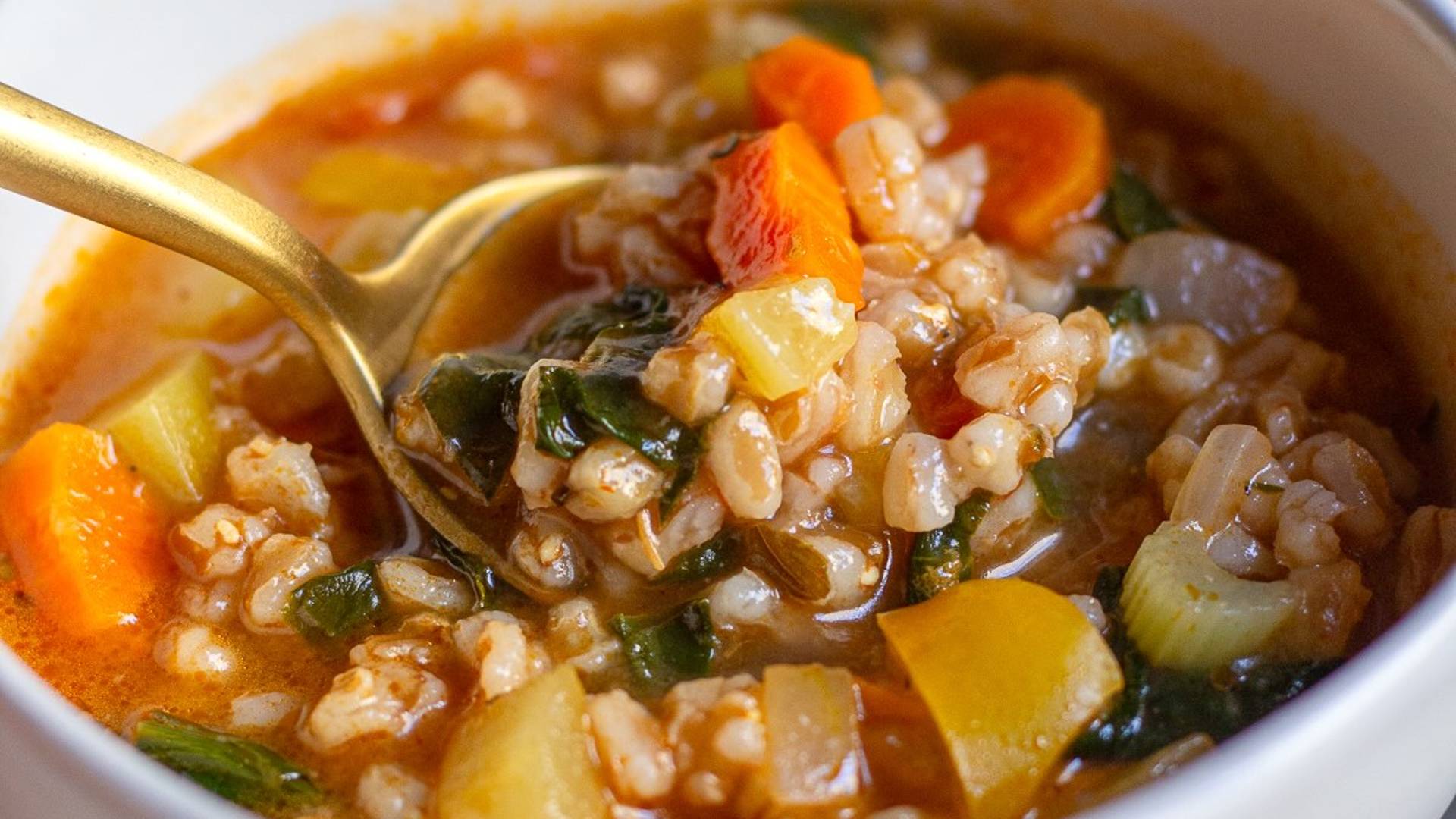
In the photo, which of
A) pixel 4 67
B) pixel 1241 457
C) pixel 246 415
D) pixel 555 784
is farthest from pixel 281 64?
pixel 1241 457

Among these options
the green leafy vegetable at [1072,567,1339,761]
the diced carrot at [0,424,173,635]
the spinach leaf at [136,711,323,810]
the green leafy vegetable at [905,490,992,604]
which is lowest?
the diced carrot at [0,424,173,635]

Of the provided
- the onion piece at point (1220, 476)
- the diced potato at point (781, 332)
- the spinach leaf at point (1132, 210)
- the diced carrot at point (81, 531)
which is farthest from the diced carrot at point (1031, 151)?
the diced carrot at point (81, 531)

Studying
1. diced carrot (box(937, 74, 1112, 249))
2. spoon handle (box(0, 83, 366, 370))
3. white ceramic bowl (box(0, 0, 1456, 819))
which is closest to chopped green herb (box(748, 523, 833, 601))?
white ceramic bowl (box(0, 0, 1456, 819))

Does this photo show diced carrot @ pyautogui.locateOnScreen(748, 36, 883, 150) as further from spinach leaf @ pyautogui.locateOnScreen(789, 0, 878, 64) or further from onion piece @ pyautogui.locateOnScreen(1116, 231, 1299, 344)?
onion piece @ pyautogui.locateOnScreen(1116, 231, 1299, 344)

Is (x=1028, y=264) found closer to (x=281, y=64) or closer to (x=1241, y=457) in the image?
(x=1241, y=457)

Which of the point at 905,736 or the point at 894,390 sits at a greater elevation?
the point at 894,390

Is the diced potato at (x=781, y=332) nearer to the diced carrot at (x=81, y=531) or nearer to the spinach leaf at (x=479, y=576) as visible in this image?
the spinach leaf at (x=479, y=576)
